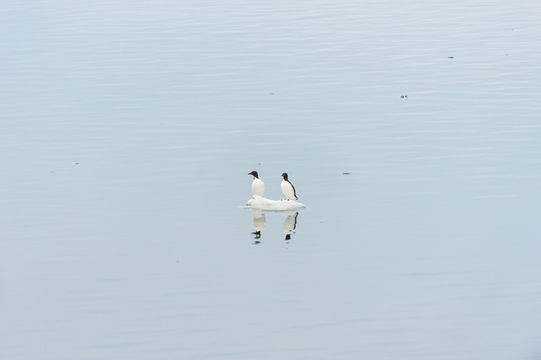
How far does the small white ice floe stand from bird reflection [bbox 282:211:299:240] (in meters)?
0.19

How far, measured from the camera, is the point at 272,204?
90.7ft

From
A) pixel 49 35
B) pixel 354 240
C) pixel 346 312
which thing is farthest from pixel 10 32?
pixel 346 312

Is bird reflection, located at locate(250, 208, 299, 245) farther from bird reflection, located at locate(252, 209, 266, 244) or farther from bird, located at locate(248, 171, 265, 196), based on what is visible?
bird, located at locate(248, 171, 265, 196)

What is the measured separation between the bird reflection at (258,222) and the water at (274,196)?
160 mm

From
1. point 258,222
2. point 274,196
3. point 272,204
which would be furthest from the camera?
point 274,196

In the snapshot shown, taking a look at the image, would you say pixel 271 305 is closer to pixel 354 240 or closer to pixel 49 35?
pixel 354 240

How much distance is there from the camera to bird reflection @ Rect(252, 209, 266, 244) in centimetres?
2555

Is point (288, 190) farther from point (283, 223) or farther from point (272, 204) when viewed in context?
point (283, 223)

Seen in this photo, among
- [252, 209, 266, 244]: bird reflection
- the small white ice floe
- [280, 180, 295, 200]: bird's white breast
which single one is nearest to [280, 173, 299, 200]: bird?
[280, 180, 295, 200]: bird's white breast

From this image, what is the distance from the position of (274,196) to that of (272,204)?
1.51m

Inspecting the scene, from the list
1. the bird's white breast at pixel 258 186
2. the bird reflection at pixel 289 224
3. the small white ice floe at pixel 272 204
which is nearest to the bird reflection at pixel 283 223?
the bird reflection at pixel 289 224

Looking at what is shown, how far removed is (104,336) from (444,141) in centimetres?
1552

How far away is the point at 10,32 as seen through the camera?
191 feet

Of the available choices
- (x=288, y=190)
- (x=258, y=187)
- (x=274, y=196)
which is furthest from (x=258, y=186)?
(x=274, y=196)
